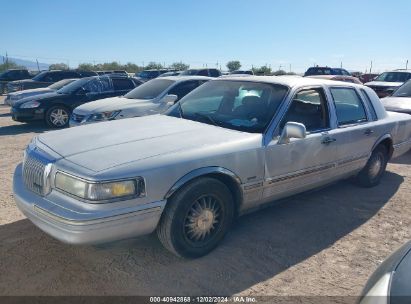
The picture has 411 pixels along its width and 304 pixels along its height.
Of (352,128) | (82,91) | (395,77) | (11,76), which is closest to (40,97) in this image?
(82,91)

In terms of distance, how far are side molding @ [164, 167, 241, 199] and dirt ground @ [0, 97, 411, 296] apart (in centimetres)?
74

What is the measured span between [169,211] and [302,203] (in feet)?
7.90

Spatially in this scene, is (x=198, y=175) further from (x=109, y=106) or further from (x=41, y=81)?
(x=41, y=81)

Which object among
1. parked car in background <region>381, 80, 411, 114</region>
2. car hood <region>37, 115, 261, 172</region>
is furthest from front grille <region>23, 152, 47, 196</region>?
parked car in background <region>381, 80, 411, 114</region>

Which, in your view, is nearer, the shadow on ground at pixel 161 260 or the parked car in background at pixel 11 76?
the shadow on ground at pixel 161 260

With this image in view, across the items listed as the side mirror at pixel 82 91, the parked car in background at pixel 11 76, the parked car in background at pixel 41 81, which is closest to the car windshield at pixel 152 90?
the side mirror at pixel 82 91

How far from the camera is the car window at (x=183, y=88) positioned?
343 inches

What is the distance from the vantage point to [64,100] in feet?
35.3

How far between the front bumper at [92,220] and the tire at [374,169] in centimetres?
359

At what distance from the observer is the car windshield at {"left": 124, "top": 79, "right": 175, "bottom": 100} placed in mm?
8836

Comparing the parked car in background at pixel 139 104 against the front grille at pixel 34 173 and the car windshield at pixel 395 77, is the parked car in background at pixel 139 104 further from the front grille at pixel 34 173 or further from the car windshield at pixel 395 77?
the car windshield at pixel 395 77

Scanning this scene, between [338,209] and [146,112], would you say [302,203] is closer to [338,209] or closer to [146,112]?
[338,209]

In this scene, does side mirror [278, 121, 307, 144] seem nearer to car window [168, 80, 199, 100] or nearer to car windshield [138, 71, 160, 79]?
car window [168, 80, 199, 100]

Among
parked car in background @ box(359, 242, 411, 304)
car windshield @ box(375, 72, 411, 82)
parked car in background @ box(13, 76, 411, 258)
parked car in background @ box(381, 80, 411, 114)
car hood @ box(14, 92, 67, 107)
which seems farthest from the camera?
car windshield @ box(375, 72, 411, 82)
